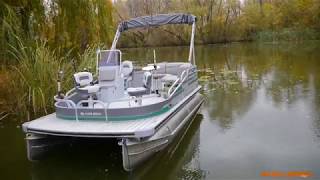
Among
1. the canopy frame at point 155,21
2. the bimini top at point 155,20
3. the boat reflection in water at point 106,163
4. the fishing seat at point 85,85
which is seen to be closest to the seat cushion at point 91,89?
the fishing seat at point 85,85

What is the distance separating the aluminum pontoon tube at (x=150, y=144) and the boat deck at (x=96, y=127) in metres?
0.15

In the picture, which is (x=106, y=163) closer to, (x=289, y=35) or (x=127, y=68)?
(x=127, y=68)

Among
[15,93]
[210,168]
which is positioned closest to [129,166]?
[210,168]

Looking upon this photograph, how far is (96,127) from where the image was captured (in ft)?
19.1

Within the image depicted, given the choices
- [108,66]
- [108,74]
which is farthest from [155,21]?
[108,74]

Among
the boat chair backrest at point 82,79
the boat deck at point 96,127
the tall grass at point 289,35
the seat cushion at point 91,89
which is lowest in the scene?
the boat deck at point 96,127

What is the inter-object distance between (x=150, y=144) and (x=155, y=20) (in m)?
4.44

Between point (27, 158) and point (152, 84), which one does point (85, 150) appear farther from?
point (152, 84)

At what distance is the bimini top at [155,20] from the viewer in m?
9.55

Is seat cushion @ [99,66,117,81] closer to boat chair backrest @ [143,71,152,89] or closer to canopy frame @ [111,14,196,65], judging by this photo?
boat chair backrest @ [143,71,152,89]

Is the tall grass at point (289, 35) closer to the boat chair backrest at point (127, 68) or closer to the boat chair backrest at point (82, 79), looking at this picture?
the boat chair backrest at point (127, 68)

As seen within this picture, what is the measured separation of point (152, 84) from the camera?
313 inches

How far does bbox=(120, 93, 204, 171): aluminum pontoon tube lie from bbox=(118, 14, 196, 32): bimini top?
9.35 feet

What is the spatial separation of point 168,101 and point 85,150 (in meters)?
1.63
